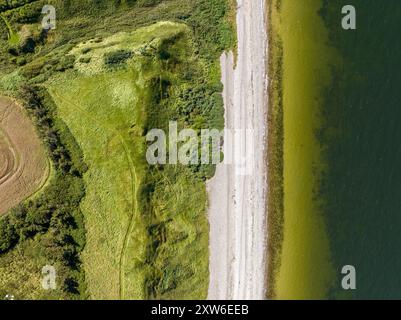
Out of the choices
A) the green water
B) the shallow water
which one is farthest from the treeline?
the green water

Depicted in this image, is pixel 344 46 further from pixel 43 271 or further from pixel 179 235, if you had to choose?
pixel 43 271

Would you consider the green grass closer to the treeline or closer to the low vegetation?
the low vegetation

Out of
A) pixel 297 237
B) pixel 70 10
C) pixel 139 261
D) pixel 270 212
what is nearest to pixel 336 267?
pixel 297 237

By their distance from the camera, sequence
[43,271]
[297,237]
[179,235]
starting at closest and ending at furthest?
[43,271] → [179,235] → [297,237]

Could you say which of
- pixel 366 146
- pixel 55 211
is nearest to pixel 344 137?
Answer: pixel 366 146

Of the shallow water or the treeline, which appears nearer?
the treeline

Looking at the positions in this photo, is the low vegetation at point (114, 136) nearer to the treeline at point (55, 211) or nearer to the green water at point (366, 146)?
the treeline at point (55, 211)
